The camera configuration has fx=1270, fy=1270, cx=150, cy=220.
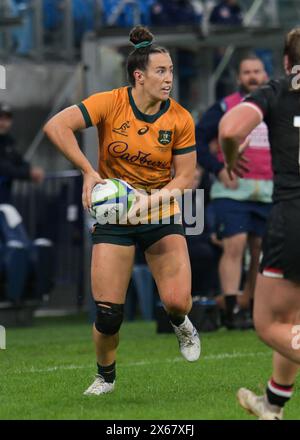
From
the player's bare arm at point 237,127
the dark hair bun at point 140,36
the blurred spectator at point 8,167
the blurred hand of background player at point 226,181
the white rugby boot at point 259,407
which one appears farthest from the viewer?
the blurred spectator at point 8,167

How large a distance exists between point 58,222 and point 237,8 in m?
4.42

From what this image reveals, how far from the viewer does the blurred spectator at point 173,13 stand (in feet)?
59.9

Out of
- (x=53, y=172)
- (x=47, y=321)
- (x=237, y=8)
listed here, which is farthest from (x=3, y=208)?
(x=237, y=8)

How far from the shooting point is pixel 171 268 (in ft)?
26.9

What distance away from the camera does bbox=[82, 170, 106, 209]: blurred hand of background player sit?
7836mm

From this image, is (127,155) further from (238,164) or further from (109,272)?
(238,164)

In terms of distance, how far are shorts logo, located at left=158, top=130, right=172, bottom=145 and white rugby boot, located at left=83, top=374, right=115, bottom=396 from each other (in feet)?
5.17

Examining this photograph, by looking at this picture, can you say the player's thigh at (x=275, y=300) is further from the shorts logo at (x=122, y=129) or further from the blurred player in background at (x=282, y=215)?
the shorts logo at (x=122, y=129)

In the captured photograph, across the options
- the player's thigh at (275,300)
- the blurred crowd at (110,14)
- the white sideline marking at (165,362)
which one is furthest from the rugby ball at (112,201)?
the blurred crowd at (110,14)

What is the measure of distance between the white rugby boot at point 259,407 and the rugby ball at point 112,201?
5.46 feet

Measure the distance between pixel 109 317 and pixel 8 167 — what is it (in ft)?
23.5

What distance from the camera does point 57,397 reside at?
317 inches

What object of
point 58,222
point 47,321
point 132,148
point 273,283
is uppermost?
point 132,148
